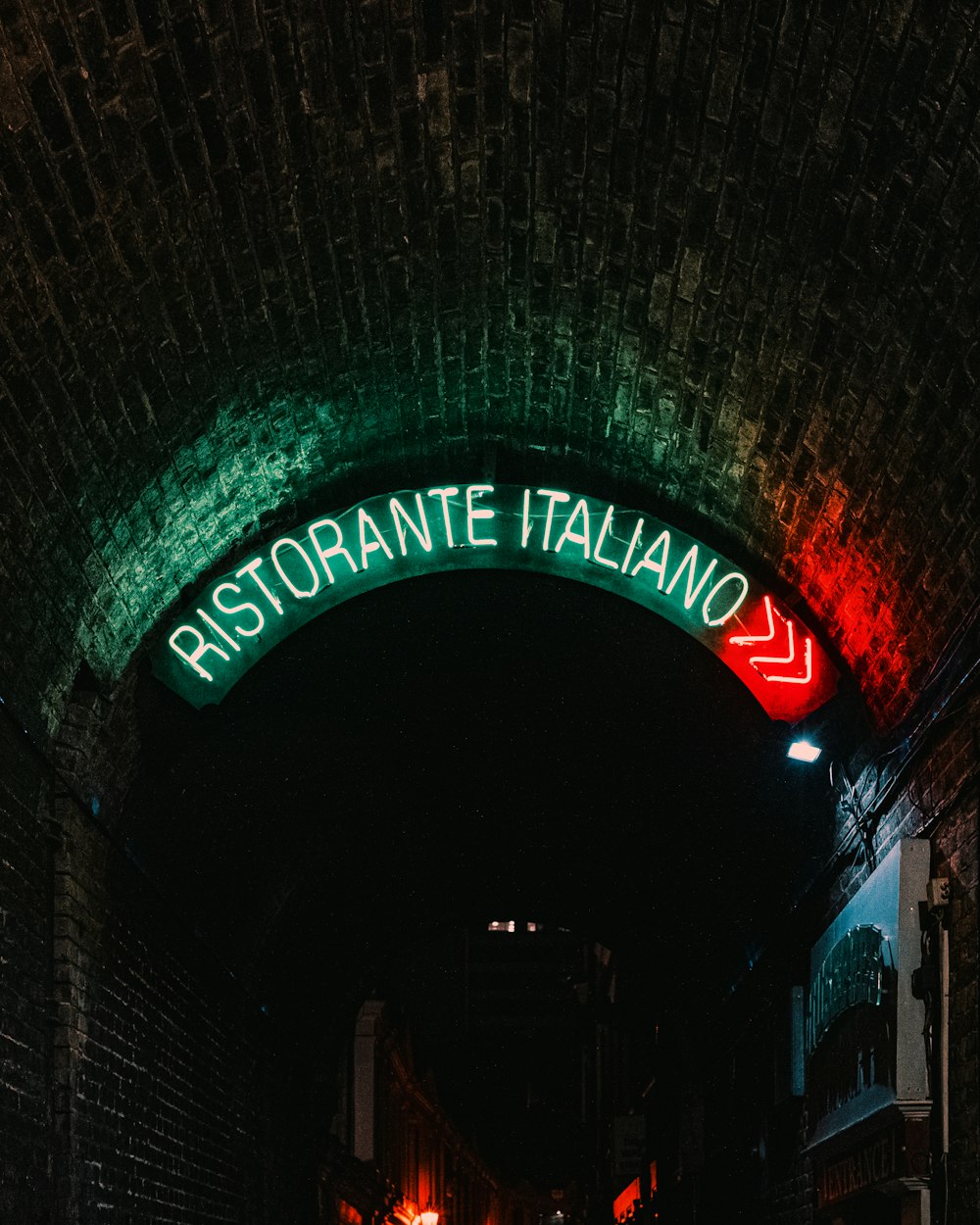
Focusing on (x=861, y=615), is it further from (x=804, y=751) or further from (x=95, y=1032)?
(x=95, y=1032)

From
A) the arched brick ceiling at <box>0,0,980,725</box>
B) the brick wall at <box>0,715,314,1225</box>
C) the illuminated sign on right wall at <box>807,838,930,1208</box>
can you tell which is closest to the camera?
the arched brick ceiling at <box>0,0,980,725</box>

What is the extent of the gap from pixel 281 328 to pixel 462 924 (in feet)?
33.6

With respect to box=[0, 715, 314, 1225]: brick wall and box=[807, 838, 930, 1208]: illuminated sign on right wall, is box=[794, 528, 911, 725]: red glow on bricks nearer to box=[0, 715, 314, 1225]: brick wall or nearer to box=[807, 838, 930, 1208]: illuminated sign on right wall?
box=[807, 838, 930, 1208]: illuminated sign on right wall

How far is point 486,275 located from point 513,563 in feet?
5.50

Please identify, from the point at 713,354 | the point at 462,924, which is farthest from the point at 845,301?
the point at 462,924

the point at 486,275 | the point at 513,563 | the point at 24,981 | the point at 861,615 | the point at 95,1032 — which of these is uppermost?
the point at 486,275

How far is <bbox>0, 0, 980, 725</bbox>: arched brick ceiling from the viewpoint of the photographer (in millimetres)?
5617

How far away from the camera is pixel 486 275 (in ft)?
24.3

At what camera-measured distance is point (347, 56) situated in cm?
592

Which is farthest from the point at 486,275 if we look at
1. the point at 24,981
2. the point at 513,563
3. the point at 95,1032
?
the point at 95,1032

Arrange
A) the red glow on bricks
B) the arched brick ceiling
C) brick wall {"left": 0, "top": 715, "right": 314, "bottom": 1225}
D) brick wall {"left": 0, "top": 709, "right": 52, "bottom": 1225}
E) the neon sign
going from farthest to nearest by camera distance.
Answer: the neon sign, the red glow on bricks, brick wall {"left": 0, "top": 715, "right": 314, "bottom": 1225}, brick wall {"left": 0, "top": 709, "right": 52, "bottom": 1225}, the arched brick ceiling

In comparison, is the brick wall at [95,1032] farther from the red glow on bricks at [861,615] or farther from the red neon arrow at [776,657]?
the red glow on bricks at [861,615]

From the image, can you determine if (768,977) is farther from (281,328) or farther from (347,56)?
(347,56)

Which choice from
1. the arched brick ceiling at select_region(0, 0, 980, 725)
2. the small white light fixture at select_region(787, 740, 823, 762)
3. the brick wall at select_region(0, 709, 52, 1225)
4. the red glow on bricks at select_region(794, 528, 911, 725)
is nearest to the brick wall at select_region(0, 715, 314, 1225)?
the brick wall at select_region(0, 709, 52, 1225)
